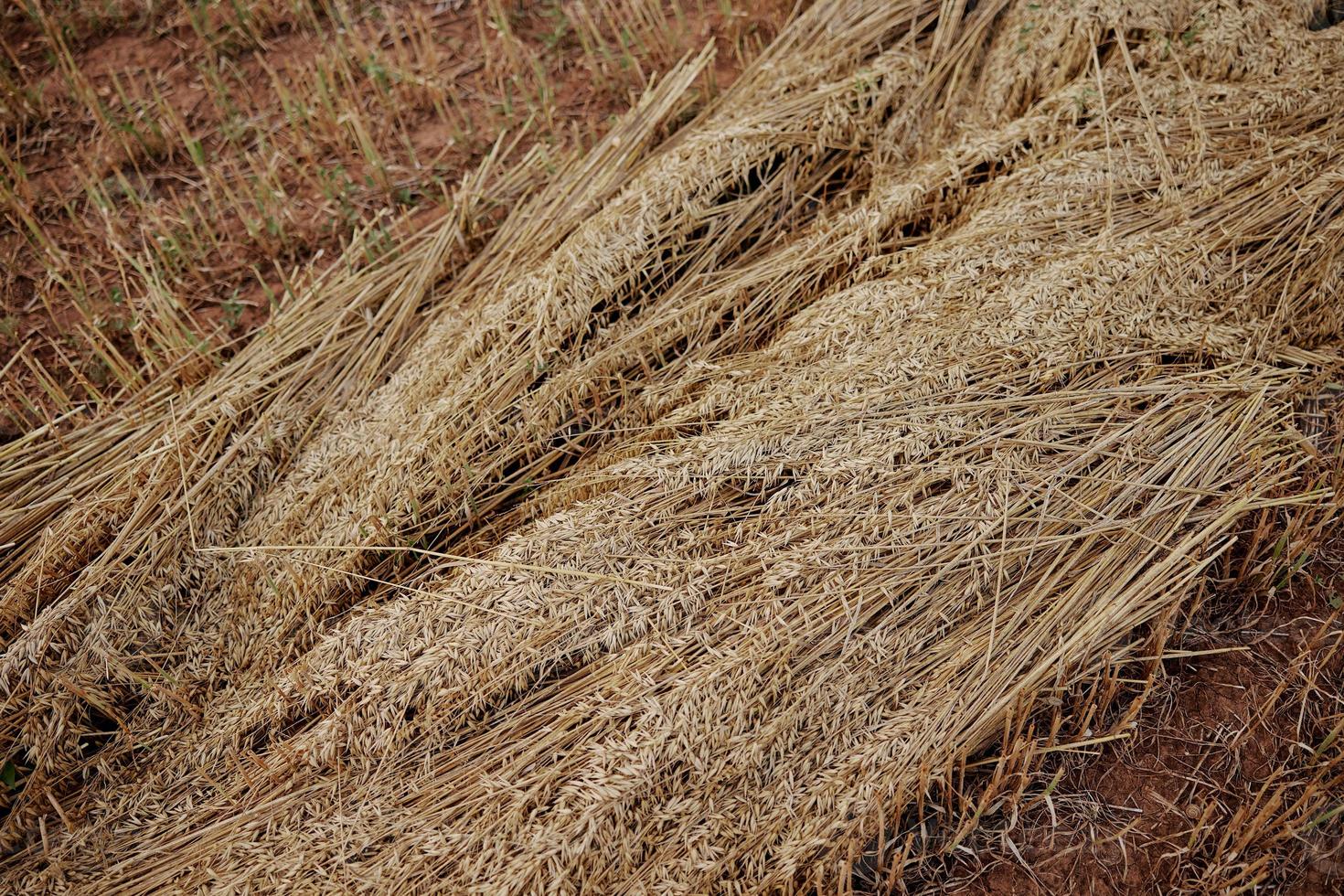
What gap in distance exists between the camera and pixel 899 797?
81.8 inches

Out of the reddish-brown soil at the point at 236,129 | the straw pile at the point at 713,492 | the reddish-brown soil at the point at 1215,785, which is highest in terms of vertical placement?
the reddish-brown soil at the point at 236,129

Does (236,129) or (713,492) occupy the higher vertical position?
(236,129)

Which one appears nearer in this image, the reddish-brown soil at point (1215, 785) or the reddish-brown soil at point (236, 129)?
the reddish-brown soil at point (1215, 785)

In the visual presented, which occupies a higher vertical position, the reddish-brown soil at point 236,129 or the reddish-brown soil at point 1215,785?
the reddish-brown soil at point 236,129

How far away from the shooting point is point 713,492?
2.40 meters

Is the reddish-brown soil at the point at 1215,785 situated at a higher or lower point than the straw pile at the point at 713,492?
lower

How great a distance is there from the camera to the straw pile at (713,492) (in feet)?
6.94

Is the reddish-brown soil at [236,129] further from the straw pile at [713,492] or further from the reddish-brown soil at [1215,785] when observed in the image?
the reddish-brown soil at [1215,785]

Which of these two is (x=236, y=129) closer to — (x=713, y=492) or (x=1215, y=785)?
(x=713, y=492)

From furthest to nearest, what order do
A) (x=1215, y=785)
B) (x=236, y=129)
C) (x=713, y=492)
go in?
(x=236, y=129), (x=713, y=492), (x=1215, y=785)

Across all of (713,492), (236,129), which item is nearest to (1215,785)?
(713,492)

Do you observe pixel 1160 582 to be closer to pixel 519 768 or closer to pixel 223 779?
pixel 519 768

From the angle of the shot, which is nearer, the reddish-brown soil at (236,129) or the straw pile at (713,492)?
the straw pile at (713,492)

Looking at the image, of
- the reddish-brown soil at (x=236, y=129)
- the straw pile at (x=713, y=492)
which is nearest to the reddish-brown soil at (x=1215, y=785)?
the straw pile at (x=713, y=492)
